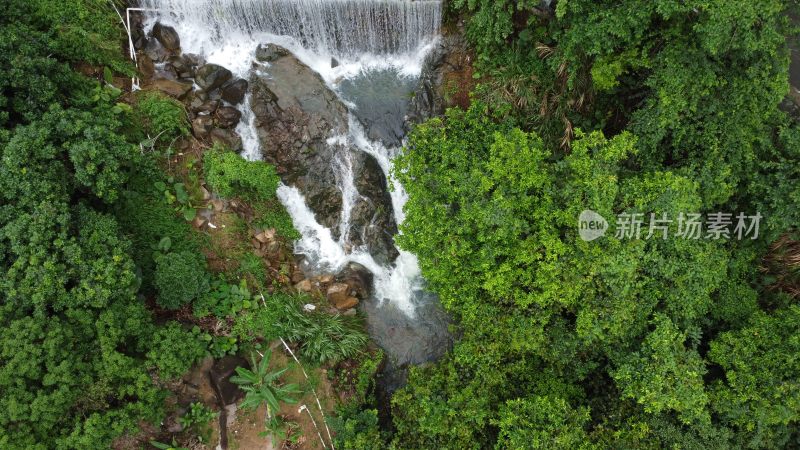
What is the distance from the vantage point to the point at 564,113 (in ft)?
31.2

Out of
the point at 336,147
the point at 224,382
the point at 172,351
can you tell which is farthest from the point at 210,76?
the point at 224,382

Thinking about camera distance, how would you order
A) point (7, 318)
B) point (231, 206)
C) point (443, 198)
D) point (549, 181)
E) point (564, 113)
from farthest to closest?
point (231, 206) < point (564, 113) < point (443, 198) < point (549, 181) < point (7, 318)

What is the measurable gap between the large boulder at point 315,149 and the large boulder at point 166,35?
1.94 m

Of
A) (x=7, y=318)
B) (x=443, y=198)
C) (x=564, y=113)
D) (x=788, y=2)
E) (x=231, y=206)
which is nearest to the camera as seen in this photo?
(x=7, y=318)

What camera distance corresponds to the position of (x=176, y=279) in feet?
28.7

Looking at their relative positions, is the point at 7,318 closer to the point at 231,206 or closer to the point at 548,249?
the point at 231,206

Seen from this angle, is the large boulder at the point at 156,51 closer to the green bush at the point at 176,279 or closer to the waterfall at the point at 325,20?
the waterfall at the point at 325,20

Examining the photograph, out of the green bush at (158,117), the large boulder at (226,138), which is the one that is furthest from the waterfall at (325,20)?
the large boulder at (226,138)

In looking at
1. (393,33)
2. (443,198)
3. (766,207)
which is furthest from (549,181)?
(393,33)

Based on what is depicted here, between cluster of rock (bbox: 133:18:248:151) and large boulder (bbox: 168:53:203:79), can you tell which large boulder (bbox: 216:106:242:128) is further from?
large boulder (bbox: 168:53:203:79)

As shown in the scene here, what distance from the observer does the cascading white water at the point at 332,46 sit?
33.9 feet

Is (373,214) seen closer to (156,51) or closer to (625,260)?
(625,260)

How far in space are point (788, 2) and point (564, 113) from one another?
150 inches

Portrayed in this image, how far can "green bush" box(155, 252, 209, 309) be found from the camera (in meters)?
8.70
